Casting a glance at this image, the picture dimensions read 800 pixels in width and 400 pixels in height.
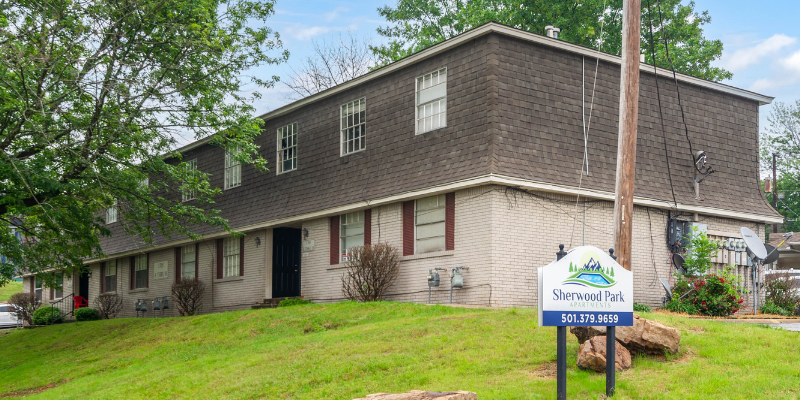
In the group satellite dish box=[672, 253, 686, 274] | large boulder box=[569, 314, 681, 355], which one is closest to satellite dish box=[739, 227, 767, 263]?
satellite dish box=[672, 253, 686, 274]

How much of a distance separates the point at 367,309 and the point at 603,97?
25.4ft

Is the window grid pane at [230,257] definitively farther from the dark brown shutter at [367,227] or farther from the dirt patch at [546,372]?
the dirt patch at [546,372]

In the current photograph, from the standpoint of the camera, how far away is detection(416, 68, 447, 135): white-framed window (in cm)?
1864

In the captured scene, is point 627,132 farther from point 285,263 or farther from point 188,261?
point 188,261

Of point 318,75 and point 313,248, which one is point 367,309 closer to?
point 313,248

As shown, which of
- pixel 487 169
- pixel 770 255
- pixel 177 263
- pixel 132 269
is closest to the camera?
pixel 487 169

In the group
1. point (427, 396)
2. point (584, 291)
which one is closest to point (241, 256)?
point (584, 291)

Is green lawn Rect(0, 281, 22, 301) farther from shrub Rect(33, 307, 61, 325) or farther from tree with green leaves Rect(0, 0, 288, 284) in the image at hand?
tree with green leaves Rect(0, 0, 288, 284)

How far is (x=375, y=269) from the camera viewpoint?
19.0 meters

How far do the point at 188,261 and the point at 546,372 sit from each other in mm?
21179

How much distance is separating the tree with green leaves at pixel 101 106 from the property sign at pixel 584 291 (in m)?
11.0

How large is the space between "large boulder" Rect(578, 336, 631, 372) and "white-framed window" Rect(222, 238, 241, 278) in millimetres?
17841

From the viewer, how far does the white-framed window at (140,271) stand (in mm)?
31703

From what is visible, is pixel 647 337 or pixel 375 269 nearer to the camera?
pixel 647 337
